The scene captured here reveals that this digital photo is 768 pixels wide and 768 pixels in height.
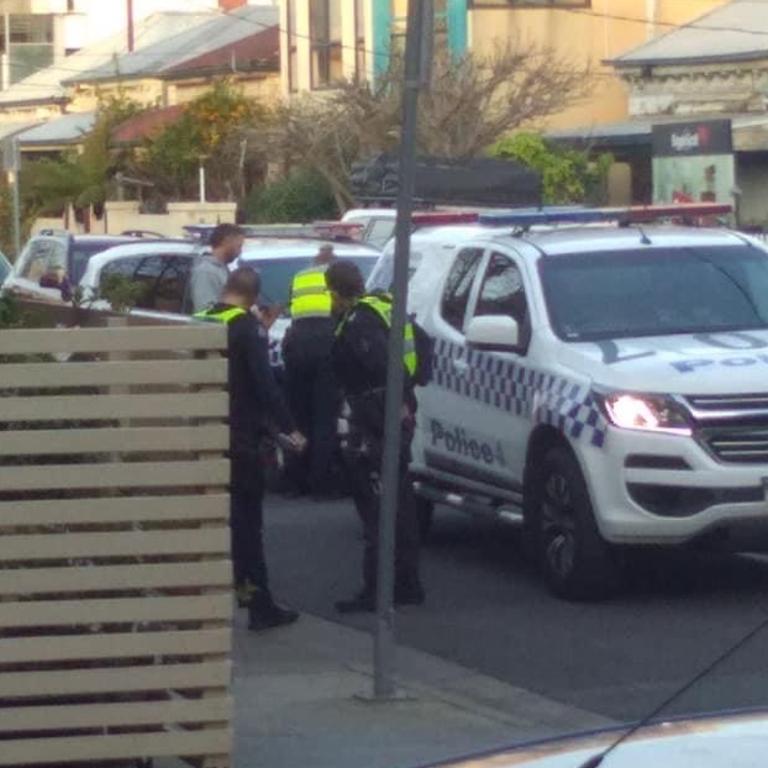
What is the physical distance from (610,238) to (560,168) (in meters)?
21.5

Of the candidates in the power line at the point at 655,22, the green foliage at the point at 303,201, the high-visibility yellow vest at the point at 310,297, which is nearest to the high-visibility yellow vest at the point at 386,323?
the high-visibility yellow vest at the point at 310,297

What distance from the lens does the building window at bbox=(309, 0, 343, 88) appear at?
155 ft

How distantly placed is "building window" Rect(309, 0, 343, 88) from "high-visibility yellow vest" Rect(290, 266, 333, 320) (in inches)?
1228

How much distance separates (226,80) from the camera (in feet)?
167

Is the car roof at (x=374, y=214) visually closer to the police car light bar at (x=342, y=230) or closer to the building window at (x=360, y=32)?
the police car light bar at (x=342, y=230)

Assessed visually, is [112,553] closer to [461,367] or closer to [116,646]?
[116,646]

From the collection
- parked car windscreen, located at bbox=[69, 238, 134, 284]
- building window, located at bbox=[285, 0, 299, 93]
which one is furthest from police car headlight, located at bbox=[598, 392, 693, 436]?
building window, located at bbox=[285, 0, 299, 93]

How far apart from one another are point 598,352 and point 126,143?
133 feet

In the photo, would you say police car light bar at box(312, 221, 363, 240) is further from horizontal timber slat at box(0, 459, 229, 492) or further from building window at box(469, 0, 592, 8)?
building window at box(469, 0, 592, 8)

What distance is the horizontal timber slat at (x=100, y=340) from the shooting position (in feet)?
24.8

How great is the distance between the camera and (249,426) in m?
11.0

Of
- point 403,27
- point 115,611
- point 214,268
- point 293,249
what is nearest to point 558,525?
point 115,611

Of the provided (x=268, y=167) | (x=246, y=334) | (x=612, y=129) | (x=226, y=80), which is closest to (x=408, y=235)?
(x=246, y=334)

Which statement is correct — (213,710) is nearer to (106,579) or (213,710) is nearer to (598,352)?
(106,579)
